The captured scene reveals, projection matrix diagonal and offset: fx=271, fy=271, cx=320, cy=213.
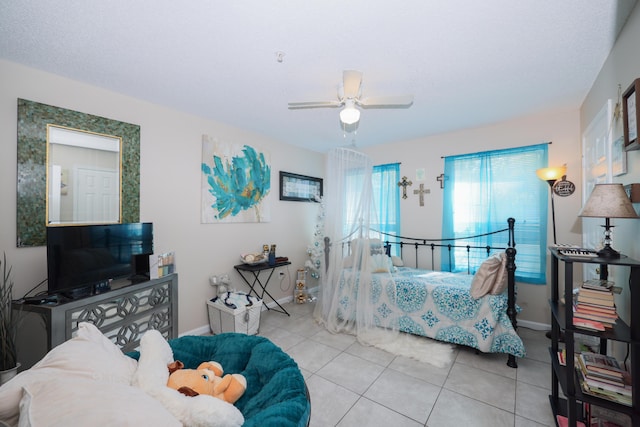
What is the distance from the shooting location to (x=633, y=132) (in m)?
1.42

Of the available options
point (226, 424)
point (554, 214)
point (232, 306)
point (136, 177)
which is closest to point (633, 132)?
point (554, 214)

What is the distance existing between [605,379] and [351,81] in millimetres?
2208

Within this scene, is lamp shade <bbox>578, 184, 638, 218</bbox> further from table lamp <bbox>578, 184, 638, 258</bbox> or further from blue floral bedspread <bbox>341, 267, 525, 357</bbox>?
blue floral bedspread <bbox>341, 267, 525, 357</bbox>

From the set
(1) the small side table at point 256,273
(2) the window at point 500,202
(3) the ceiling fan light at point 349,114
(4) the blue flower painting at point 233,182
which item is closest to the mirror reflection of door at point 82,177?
(4) the blue flower painting at point 233,182

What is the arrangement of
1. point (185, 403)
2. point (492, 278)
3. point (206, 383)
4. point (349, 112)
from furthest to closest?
point (492, 278) < point (349, 112) < point (206, 383) < point (185, 403)

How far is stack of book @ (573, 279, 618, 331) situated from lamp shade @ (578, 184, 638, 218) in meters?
0.39

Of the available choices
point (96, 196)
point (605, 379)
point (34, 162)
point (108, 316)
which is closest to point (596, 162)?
point (605, 379)

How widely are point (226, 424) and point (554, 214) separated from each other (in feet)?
12.1

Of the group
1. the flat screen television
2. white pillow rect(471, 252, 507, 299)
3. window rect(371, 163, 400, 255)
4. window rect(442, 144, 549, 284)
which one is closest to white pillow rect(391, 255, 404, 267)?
window rect(371, 163, 400, 255)

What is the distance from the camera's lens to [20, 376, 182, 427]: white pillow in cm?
69

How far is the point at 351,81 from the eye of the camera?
1.83 meters

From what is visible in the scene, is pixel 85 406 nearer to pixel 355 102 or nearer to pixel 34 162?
pixel 355 102

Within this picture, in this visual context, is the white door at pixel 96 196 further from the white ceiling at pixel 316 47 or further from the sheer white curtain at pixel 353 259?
the sheer white curtain at pixel 353 259

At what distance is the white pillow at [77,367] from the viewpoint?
0.75 metres
